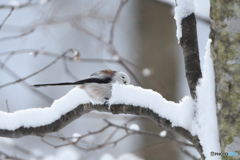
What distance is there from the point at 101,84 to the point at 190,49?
2.01 feet

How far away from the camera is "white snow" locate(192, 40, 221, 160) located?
3.80 feet

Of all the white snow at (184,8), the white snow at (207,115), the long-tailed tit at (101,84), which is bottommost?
the white snow at (207,115)

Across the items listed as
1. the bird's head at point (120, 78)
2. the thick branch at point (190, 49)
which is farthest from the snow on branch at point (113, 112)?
the bird's head at point (120, 78)

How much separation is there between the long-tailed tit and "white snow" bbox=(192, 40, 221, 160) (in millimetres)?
524

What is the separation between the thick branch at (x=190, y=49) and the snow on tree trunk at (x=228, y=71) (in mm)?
231

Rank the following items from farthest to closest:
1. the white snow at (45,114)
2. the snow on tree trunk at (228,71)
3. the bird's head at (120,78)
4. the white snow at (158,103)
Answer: the bird's head at (120,78)
the white snow at (45,114)
the white snow at (158,103)
the snow on tree trunk at (228,71)

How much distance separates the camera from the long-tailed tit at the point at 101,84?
163 cm

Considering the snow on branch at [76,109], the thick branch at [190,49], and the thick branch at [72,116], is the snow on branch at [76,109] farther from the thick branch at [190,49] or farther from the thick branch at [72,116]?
the thick branch at [190,49]

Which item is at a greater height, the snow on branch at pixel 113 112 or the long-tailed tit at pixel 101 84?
the long-tailed tit at pixel 101 84

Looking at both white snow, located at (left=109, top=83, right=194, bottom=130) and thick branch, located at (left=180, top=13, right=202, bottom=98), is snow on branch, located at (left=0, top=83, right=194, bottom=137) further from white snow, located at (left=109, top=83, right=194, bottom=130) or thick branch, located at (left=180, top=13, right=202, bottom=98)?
thick branch, located at (left=180, top=13, right=202, bottom=98)

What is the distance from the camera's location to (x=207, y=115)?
1218mm

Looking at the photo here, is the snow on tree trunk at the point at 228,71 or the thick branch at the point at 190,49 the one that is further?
the thick branch at the point at 190,49

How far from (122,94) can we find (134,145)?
3.31 m

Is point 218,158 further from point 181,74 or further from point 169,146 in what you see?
point 181,74
